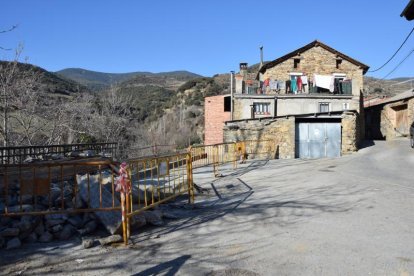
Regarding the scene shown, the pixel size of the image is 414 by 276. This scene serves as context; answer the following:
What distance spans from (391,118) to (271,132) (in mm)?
16795

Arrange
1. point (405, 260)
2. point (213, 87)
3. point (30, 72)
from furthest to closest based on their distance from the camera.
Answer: point (213, 87), point (30, 72), point (405, 260)

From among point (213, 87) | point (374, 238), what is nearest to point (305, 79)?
point (374, 238)

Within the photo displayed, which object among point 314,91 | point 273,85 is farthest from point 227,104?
point 314,91

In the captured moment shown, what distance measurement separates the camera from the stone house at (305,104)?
2330 cm

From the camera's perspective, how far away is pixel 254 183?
42.2 feet

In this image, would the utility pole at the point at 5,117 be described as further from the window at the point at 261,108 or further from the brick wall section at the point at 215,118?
the brick wall section at the point at 215,118

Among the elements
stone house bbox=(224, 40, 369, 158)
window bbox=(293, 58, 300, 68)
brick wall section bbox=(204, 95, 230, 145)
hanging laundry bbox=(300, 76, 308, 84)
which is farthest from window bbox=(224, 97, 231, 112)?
hanging laundry bbox=(300, 76, 308, 84)

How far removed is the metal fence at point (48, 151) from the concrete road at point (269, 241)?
756 centimetres

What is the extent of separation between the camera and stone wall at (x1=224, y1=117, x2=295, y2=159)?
23141 millimetres

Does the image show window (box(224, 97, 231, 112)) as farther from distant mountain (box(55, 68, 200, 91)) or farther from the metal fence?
distant mountain (box(55, 68, 200, 91))

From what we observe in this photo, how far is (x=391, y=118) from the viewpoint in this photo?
35.3 meters

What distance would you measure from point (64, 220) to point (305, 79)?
29.6m

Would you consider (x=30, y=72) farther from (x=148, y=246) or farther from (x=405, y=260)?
(x=405, y=260)

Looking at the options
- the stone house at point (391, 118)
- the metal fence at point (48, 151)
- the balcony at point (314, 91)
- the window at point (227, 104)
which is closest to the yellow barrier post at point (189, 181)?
the metal fence at point (48, 151)
